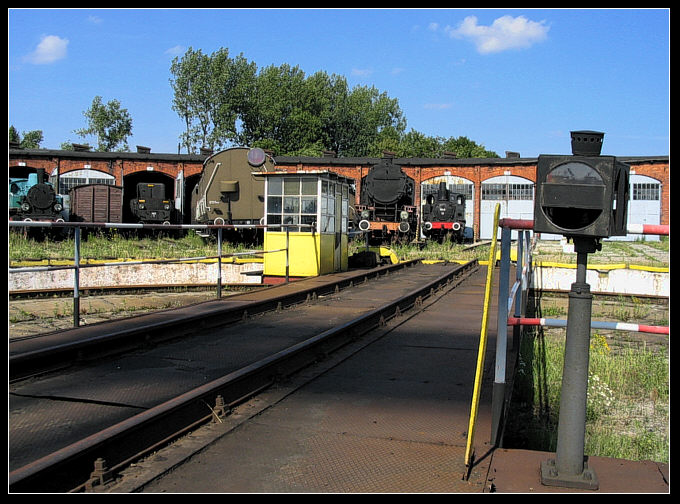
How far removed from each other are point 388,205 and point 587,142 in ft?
87.3

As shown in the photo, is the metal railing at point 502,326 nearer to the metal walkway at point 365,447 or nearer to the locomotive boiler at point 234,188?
the metal walkway at point 365,447

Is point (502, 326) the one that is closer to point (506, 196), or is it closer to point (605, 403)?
point (605, 403)

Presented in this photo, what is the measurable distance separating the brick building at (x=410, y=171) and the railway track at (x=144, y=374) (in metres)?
31.7

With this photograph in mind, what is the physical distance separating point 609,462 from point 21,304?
10417 millimetres

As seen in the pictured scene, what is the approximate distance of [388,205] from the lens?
29.6 meters

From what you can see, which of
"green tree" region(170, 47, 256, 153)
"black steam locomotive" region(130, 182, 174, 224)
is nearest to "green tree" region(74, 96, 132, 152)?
"green tree" region(170, 47, 256, 153)

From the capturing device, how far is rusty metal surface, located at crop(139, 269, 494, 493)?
10.5ft

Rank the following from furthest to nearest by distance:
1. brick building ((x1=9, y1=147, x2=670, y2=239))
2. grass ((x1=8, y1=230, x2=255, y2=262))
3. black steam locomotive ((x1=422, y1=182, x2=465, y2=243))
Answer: brick building ((x1=9, y1=147, x2=670, y2=239)) → black steam locomotive ((x1=422, y1=182, x2=465, y2=243)) → grass ((x1=8, y1=230, x2=255, y2=262))

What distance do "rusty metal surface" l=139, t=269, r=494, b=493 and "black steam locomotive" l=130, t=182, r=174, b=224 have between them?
2787cm

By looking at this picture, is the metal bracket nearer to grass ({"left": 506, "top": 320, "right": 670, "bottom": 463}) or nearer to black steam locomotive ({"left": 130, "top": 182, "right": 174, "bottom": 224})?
grass ({"left": 506, "top": 320, "right": 670, "bottom": 463})

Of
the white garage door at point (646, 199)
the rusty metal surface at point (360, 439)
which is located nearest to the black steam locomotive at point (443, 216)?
the white garage door at point (646, 199)

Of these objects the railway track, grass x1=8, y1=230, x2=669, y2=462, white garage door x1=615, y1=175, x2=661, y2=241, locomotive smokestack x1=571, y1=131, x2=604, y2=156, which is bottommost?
grass x1=8, y1=230, x2=669, y2=462

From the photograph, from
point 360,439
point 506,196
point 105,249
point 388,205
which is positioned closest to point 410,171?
point 506,196

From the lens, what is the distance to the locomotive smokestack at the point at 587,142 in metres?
3.02
